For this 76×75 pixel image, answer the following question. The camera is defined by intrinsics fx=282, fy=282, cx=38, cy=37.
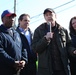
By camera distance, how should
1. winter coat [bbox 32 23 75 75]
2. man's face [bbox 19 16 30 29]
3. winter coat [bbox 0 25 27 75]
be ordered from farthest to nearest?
man's face [bbox 19 16 30 29] < winter coat [bbox 32 23 75 75] < winter coat [bbox 0 25 27 75]

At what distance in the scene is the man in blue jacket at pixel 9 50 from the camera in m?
4.74

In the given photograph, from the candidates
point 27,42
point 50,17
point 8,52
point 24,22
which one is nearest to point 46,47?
point 50,17

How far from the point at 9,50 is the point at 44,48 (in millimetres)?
622

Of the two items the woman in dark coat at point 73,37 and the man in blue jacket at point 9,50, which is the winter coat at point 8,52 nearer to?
the man in blue jacket at point 9,50

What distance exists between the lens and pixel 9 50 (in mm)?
4840

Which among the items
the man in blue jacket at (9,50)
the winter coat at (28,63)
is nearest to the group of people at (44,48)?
the man in blue jacket at (9,50)

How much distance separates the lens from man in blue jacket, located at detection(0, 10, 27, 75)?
474 cm

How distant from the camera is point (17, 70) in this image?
16.2 feet

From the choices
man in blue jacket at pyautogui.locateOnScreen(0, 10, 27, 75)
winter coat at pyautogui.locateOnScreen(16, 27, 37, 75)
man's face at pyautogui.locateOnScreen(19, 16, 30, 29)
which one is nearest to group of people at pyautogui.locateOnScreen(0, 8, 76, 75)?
man in blue jacket at pyautogui.locateOnScreen(0, 10, 27, 75)

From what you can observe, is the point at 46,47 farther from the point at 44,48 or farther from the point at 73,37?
the point at 73,37

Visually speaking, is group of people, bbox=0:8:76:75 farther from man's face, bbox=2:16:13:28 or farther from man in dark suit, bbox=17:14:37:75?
man in dark suit, bbox=17:14:37:75

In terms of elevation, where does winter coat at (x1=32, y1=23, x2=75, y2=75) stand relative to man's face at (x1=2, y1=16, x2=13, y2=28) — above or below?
below

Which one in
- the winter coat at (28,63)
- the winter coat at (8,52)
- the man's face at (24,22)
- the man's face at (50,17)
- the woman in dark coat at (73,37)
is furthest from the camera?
the man's face at (24,22)

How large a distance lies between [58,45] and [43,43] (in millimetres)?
324
